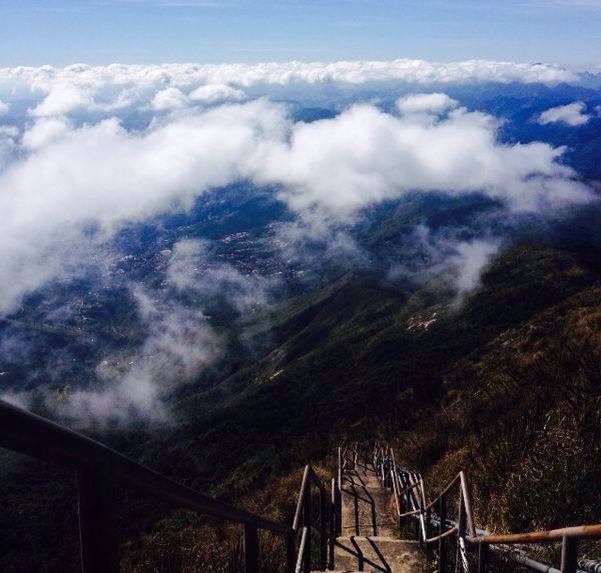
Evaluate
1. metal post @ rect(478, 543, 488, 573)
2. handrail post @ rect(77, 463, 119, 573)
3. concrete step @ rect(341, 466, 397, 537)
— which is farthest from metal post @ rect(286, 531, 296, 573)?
concrete step @ rect(341, 466, 397, 537)

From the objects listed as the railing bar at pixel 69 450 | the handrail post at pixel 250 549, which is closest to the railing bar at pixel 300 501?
the handrail post at pixel 250 549

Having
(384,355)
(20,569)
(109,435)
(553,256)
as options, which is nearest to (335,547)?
(20,569)

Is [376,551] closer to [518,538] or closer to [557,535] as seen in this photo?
[518,538]

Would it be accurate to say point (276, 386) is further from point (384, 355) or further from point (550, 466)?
point (550, 466)

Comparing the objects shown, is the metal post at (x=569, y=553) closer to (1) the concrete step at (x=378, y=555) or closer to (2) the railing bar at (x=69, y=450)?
(2) the railing bar at (x=69, y=450)

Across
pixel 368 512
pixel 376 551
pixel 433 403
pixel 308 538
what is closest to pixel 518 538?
pixel 308 538
